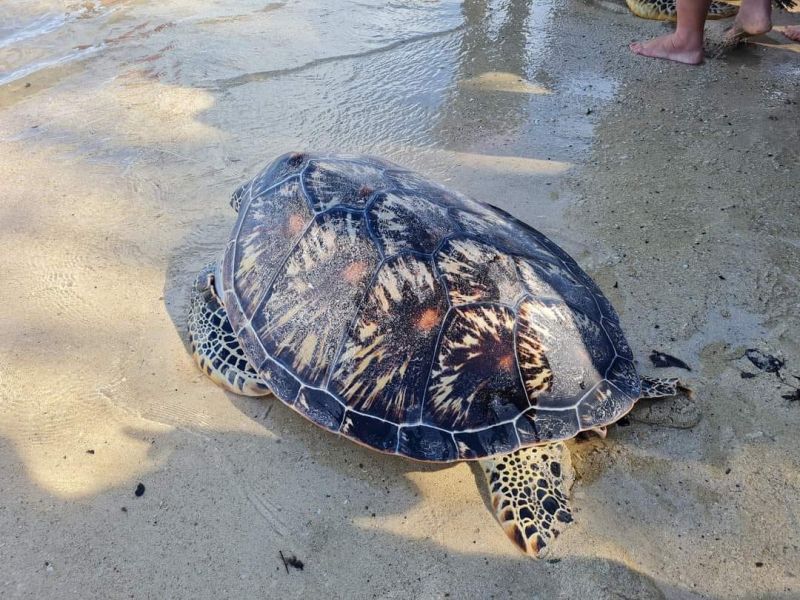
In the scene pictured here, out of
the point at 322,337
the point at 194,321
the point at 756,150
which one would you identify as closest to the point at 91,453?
the point at 194,321

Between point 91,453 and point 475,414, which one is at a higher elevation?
point 475,414

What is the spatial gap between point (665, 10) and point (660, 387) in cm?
538

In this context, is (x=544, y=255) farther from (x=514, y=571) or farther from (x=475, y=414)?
(x=514, y=571)

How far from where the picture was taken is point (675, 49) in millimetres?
5227

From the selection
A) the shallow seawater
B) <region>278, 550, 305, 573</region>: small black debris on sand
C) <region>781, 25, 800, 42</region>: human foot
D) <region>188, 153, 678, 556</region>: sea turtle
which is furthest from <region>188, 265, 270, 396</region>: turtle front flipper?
<region>781, 25, 800, 42</region>: human foot

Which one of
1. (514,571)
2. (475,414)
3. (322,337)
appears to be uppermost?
(322,337)

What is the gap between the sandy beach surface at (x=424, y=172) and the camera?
2.05 meters

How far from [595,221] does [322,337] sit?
2085 mm

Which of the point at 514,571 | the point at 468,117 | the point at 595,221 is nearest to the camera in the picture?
the point at 514,571

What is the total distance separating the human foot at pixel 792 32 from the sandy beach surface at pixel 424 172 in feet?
0.37

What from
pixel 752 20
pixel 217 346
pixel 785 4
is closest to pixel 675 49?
pixel 752 20

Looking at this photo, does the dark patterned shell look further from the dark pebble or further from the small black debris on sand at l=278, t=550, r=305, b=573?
the dark pebble

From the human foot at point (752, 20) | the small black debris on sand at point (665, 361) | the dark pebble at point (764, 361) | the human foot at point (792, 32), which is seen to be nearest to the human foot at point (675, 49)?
the human foot at point (752, 20)

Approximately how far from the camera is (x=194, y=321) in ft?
9.21
